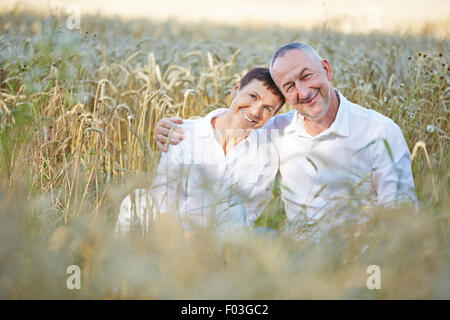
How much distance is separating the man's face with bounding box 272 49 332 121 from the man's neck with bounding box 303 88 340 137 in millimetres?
123

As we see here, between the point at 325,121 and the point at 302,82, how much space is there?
269mm

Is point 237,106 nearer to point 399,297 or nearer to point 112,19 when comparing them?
point 399,297

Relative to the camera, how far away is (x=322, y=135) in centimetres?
224

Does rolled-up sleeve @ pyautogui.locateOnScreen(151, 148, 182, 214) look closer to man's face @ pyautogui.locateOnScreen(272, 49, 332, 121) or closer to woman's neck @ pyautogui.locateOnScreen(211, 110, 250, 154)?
woman's neck @ pyautogui.locateOnScreen(211, 110, 250, 154)

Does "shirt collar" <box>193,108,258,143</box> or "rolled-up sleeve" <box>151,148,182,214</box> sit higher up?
"shirt collar" <box>193,108,258,143</box>

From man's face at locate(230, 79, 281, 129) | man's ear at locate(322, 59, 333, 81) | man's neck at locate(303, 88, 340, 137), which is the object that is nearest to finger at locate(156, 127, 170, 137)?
man's face at locate(230, 79, 281, 129)

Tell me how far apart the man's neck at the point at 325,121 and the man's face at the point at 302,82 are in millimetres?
123

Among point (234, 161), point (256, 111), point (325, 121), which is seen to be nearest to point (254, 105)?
point (256, 111)

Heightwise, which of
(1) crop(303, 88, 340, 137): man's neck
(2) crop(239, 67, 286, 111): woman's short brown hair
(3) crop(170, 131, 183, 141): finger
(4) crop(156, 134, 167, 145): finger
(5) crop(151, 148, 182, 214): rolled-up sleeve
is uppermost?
(2) crop(239, 67, 286, 111): woman's short brown hair

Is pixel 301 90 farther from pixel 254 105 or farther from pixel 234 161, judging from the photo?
pixel 234 161

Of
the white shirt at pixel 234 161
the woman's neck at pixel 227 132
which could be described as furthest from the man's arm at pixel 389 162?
the woman's neck at pixel 227 132

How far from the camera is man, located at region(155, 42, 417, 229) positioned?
83.4 inches

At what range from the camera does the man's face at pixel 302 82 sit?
→ 7.02 ft

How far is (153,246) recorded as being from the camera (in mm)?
1203
